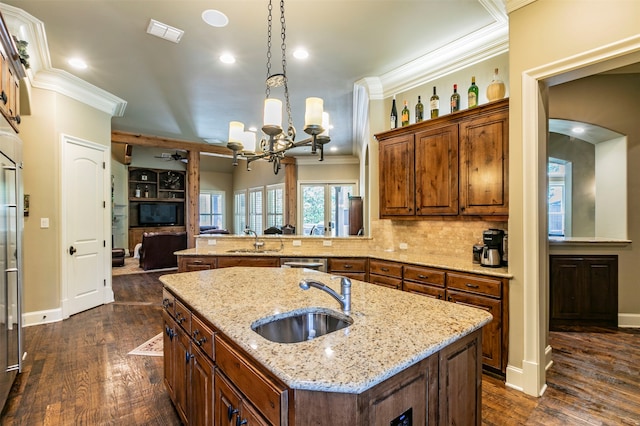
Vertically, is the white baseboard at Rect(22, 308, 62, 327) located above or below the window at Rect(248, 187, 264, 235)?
below

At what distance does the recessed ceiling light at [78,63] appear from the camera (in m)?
3.50

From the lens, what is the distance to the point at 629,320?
3771 millimetres

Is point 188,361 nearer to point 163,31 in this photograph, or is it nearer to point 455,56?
point 163,31

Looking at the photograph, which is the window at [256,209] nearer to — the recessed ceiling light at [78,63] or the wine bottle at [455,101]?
the recessed ceiling light at [78,63]

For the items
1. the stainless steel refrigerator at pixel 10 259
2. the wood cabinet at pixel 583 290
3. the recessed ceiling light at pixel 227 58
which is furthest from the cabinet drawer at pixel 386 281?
the stainless steel refrigerator at pixel 10 259

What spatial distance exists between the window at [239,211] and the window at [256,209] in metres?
0.38

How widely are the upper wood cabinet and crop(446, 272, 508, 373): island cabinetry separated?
61cm

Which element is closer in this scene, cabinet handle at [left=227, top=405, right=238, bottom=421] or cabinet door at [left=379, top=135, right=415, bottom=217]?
cabinet handle at [left=227, top=405, right=238, bottom=421]

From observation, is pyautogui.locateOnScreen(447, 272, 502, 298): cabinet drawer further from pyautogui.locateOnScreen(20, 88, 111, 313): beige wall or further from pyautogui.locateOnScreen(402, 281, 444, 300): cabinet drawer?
pyautogui.locateOnScreen(20, 88, 111, 313): beige wall

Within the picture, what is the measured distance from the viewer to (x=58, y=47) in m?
3.23

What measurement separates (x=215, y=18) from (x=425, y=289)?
10.1 ft

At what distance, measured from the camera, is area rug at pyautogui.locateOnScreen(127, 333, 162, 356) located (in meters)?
3.01

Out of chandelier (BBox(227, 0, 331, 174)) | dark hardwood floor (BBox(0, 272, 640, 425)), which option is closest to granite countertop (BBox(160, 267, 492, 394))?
dark hardwood floor (BBox(0, 272, 640, 425))

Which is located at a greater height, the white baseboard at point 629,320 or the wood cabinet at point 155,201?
the wood cabinet at point 155,201
